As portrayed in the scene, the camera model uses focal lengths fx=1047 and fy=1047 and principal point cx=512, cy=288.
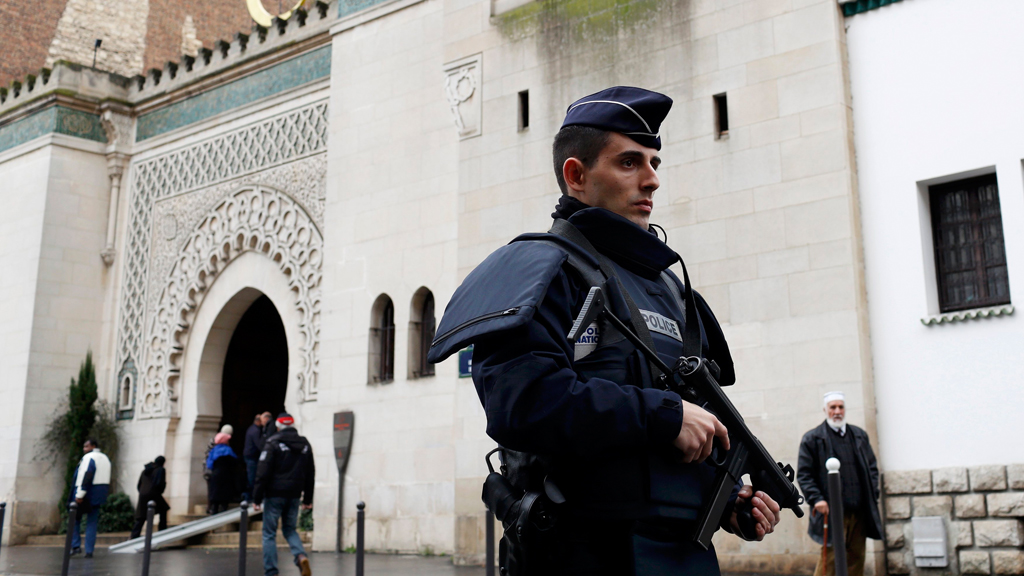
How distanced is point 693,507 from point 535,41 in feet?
30.6

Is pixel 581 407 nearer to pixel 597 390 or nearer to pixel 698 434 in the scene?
pixel 597 390

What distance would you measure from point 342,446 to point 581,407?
11233 millimetres

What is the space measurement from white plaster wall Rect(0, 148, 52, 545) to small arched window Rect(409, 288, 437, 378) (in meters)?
7.44

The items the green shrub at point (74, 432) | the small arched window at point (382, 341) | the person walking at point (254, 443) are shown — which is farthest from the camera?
the green shrub at point (74, 432)

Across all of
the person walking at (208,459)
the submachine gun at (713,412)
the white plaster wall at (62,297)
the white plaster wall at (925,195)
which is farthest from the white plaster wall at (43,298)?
the submachine gun at (713,412)

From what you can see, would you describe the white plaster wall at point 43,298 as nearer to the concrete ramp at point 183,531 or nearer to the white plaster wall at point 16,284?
the white plaster wall at point 16,284

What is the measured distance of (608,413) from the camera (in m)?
1.99

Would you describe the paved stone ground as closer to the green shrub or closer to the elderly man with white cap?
the green shrub

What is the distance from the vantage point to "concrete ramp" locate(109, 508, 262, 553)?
13.6 m

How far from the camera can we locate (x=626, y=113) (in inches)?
93.2

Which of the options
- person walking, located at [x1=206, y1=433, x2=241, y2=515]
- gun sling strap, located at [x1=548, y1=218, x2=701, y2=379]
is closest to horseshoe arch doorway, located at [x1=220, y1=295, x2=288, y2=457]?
person walking, located at [x1=206, y1=433, x2=241, y2=515]

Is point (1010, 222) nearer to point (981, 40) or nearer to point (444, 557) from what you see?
point (981, 40)

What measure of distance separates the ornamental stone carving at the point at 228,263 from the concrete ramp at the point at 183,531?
6.60 feet

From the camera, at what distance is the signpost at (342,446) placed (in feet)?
41.9
